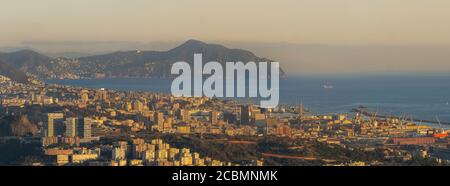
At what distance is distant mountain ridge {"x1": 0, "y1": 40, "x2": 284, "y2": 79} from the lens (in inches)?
1769

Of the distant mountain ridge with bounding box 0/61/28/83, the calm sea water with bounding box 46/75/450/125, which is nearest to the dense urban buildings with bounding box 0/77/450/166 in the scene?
the calm sea water with bounding box 46/75/450/125

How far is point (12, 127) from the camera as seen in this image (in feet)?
60.5

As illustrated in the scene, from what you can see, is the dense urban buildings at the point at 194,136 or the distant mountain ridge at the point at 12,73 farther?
the distant mountain ridge at the point at 12,73

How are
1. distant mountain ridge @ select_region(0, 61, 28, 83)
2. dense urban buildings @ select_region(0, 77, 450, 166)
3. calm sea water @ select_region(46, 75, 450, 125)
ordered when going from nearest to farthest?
dense urban buildings @ select_region(0, 77, 450, 166) → calm sea water @ select_region(46, 75, 450, 125) → distant mountain ridge @ select_region(0, 61, 28, 83)

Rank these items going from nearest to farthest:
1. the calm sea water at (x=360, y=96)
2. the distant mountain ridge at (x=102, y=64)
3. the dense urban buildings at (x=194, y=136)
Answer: the dense urban buildings at (x=194, y=136) < the calm sea water at (x=360, y=96) < the distant mountain ridge at (x=102, y=64)

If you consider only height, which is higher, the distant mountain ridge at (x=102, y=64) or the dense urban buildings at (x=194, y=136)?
the distant mountain ridge at (x=102, y=64)

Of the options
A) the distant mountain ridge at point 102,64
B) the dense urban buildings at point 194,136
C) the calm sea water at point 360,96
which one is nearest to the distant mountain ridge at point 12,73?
the distant mountain ridge at point 102,64

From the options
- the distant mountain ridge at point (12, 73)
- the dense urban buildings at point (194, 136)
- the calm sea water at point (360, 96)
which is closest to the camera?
the dense urban buildings at point (194, 136)

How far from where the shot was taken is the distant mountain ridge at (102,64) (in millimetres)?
44938

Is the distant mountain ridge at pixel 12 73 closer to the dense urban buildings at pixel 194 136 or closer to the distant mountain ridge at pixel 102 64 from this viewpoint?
the distant mountain ridge at pixel 102 64

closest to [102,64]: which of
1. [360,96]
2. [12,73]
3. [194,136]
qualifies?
[12,73]

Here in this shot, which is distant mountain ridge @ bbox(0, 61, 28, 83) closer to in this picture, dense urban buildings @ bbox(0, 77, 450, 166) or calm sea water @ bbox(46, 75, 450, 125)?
calm sea water @ bbox(46, 75, 450, 125)
